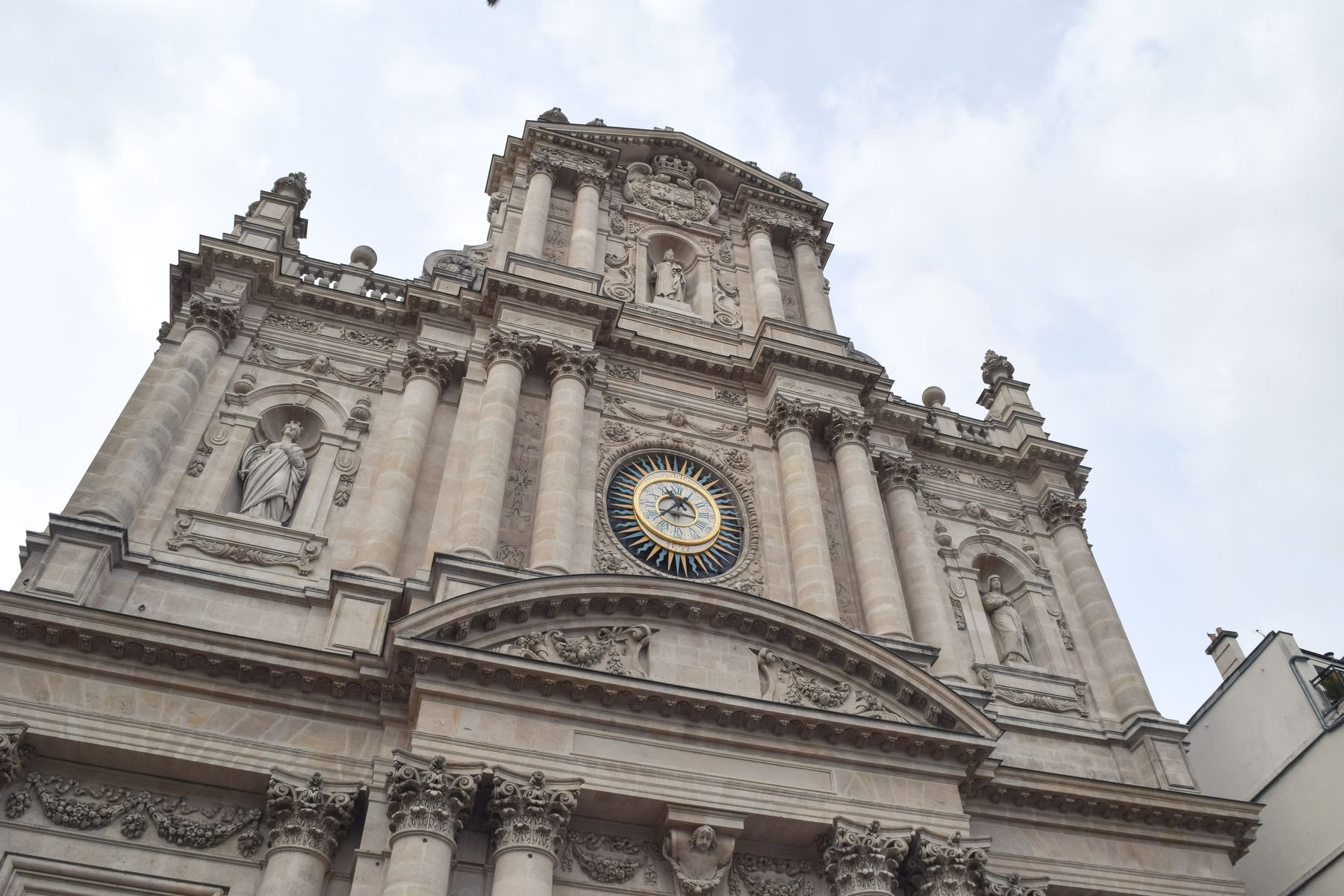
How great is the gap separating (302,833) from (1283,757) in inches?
660

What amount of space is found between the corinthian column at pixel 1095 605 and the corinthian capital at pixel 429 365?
10.8 m

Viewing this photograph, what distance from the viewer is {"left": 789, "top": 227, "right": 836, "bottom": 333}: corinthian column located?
2156cm

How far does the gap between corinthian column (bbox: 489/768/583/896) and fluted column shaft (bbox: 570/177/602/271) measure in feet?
35.0

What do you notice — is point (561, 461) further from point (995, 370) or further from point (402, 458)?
point (995, 370)

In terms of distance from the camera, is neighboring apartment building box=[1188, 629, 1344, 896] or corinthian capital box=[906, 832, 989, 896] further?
neighboring apartment building box=[1188, 629, 1344, 896]

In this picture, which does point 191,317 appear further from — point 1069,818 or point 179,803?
point 1069,818

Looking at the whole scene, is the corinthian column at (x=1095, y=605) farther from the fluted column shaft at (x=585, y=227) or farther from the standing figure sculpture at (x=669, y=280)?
the fluted column shaft at (x=585, y=227)

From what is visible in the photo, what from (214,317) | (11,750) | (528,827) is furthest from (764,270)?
(11,750)

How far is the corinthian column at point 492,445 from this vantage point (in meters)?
14.5

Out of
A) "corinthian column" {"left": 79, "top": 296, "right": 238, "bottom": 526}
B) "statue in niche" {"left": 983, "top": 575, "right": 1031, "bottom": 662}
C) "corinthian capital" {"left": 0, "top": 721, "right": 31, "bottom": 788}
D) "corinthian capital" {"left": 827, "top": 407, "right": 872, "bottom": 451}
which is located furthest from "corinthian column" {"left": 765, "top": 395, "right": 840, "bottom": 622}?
"corinthian capital" {"left": 0, "top": 721, "right": 31, "bottom": 788}

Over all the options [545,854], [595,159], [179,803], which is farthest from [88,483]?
[595,159]

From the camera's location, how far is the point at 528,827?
11.1 metres

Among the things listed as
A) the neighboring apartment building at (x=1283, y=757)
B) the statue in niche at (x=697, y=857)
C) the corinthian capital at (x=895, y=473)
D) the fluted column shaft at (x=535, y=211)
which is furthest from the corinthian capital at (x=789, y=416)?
the neighboring apartment building at (x=1283, y=757)

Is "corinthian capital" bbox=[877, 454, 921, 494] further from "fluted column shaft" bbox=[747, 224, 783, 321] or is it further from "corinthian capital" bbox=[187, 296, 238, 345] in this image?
"corinthian capital" bbox=[187, 296, 238, 345]
